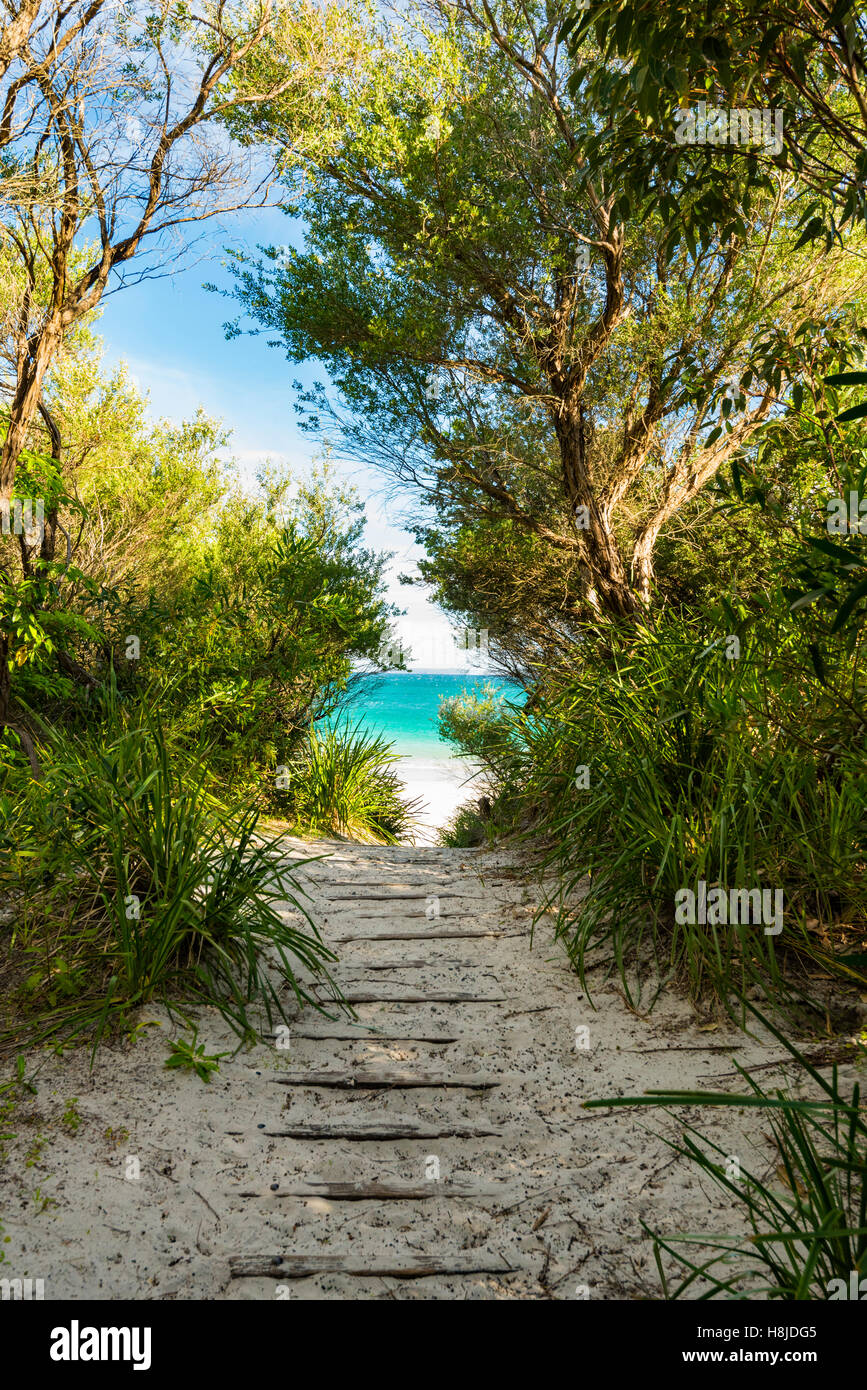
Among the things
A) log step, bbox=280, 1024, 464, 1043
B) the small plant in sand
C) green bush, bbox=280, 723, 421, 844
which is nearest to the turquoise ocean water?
green bush, bbox=280, 723, 421, 844

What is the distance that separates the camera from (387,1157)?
2295 millimetres

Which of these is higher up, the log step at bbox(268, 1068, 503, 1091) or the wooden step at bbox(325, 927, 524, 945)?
the wooden step at bbox(325, 927, 524, 945)

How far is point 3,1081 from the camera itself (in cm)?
237

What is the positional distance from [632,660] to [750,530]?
2981 mm

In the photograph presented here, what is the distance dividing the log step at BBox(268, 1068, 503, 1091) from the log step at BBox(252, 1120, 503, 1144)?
18cm

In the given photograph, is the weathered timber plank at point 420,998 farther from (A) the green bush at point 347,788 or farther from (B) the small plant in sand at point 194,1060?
(A) the green bush at point 347,788

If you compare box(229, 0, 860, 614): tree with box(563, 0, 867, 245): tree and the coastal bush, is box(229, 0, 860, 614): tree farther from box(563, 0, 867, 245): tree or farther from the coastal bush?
the coastal bush

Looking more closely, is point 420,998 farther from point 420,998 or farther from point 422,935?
point 422,935

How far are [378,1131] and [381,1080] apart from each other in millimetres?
258

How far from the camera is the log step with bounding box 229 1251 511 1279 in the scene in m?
1.85

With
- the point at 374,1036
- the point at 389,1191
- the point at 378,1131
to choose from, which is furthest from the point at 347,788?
the point at 389,1191

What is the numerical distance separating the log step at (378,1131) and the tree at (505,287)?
14.5 feet
